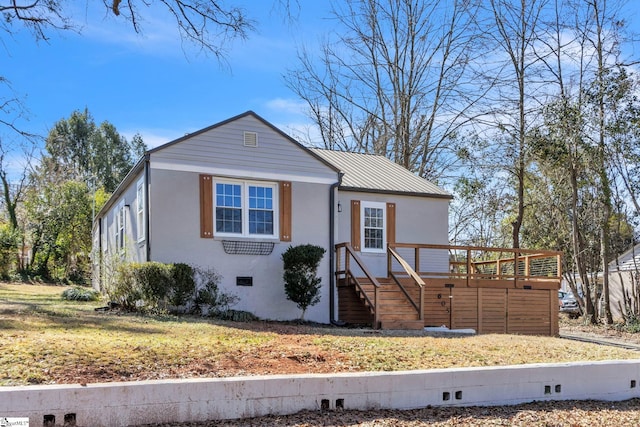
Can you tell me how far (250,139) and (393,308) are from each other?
16.5ft

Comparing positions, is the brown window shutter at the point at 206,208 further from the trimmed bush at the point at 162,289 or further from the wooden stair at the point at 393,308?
the wooden stair at the point at 393,308

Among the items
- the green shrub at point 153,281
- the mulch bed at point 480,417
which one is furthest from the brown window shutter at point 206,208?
the mulch bed at point 480,417

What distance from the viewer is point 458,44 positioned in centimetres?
2483

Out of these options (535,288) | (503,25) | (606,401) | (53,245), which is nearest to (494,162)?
(503,25)

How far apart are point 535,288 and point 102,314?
10.9 meters

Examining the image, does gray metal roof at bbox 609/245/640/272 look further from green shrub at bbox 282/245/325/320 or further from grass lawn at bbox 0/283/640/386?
green shrub at bbox 282/245/325/320

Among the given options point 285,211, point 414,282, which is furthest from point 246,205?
point 414,282

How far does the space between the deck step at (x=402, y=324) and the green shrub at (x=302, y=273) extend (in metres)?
1.72

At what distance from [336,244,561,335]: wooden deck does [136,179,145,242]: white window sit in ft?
→ 15.2

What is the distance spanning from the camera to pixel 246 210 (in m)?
13.1

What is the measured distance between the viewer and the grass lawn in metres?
6.13

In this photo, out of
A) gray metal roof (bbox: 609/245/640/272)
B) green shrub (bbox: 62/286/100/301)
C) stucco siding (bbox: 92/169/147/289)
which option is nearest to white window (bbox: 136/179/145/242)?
stucco siding (bbox: 92/169/147/289)

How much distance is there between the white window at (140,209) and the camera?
512 inches

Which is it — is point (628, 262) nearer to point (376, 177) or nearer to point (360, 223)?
point (376, 177)
